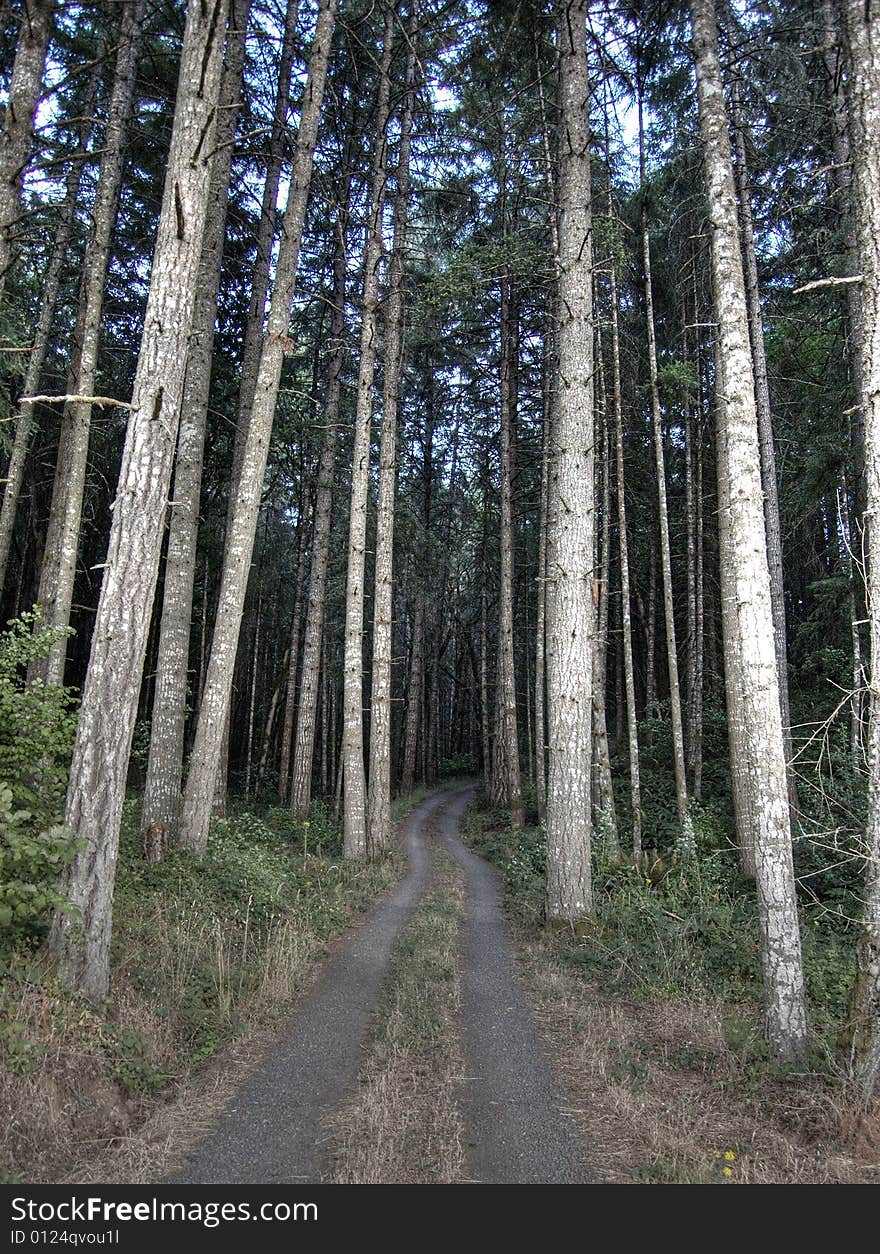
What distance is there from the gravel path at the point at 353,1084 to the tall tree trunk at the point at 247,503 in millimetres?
3055

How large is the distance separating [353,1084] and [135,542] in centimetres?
444

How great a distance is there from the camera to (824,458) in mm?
10797

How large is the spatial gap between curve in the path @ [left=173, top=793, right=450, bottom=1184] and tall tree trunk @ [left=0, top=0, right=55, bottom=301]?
769 cm

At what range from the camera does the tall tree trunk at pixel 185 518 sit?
909 cm

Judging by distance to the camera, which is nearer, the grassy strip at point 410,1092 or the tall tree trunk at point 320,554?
the grassy strip at point 410,1092

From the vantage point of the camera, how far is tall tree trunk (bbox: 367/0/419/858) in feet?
40.6

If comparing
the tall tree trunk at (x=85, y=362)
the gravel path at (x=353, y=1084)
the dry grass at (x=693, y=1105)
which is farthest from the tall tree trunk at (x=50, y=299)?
the dry grass at (x=693, y=1105)

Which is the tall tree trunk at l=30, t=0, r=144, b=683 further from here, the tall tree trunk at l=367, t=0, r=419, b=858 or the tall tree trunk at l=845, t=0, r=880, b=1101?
the tall tree trunk at l=845, t=0, r=880, b=1101

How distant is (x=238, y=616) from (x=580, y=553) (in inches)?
197

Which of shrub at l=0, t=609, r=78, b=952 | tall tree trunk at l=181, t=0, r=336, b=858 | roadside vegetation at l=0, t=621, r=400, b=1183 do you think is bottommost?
roadside vegetation at l=0, t=621, r=400, b=1183

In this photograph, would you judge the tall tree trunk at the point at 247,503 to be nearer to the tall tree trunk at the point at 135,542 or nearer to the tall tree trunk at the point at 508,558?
the tall tree trunk at the point at 135,542

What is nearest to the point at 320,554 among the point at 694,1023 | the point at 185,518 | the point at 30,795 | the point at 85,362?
the point at 185,518

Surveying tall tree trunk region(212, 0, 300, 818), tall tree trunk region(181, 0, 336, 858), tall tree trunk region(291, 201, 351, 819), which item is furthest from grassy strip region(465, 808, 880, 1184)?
tall tree trunk region(212, 0, 300, 818)

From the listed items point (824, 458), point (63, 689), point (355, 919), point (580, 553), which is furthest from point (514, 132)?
point (355, 919)
